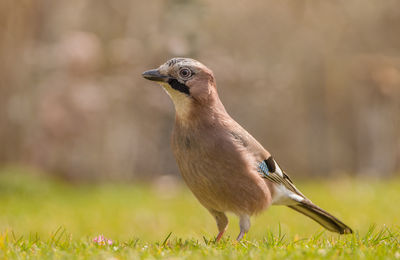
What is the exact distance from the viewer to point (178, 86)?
416 cm

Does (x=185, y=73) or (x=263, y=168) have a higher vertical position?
(x=185, y=73)

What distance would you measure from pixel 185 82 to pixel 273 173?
106cm

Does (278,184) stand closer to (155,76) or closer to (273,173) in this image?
(273,173)

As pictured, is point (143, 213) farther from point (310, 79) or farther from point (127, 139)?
point (310, 79)

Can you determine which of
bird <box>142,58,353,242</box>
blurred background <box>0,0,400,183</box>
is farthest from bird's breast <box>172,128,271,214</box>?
blurred background <box>0,0,400,183</box>

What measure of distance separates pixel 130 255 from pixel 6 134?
35.9ft

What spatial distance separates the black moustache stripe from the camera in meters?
4.12

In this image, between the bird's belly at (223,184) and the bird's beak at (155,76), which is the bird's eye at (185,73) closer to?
the bird's beak at (155,76)

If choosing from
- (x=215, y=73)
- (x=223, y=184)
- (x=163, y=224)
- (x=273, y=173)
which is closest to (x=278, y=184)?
(x=273, y=173)

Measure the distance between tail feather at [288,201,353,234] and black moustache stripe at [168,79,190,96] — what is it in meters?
1.41

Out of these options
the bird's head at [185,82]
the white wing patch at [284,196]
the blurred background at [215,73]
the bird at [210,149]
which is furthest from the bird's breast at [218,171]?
the blurred background at [215,73]

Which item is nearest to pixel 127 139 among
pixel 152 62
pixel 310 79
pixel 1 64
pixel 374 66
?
pixel 152 62

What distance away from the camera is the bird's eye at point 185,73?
4.14m

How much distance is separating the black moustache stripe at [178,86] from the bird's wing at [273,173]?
81 cm
